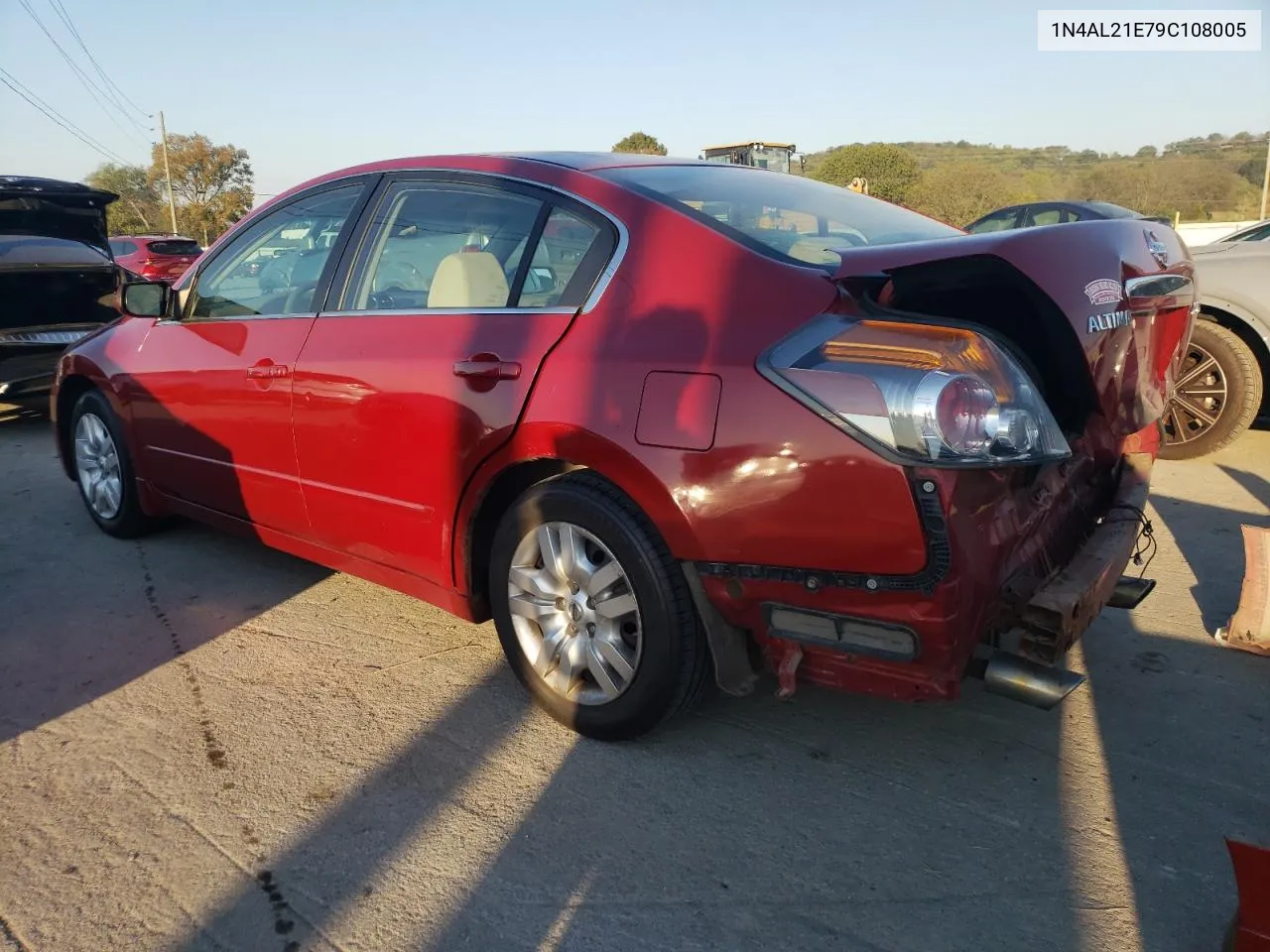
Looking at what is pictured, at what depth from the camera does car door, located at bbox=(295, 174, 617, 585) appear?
109 inches

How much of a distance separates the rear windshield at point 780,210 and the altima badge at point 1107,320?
2.16 ft

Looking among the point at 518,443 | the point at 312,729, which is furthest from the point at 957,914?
the point at 312,729

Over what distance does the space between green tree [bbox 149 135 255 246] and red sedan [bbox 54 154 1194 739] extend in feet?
171

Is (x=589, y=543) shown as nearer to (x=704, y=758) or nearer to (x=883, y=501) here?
(x=704, y=758)

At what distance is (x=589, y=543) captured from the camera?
269cm

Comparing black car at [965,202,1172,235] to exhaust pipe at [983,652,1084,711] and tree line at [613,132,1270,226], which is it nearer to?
exhaust pipe at [983,652,1084,711]

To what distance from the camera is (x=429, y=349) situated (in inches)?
118

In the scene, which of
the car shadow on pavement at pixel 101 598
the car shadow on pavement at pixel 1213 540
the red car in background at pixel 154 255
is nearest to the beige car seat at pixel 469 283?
the car shadow on pavement at pixel 101 598

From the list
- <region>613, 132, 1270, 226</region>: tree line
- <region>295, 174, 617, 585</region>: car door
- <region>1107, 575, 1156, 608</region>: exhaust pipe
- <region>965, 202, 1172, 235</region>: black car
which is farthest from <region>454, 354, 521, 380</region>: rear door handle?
<region>613, 132, 1270, 226</region>: tree line

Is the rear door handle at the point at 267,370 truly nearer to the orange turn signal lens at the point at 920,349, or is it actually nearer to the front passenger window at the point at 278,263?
the front passenger window at the point at 278,263

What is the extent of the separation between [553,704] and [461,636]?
84cm

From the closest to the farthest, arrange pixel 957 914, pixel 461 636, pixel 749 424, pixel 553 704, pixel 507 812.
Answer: pixel 957 914, pixel 749 424, pixel 507 812, pixel 553 704, pixel 461 636

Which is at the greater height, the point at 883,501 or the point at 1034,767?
the point at 883,501

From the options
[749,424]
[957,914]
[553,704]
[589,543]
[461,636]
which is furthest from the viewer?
[461,636]
